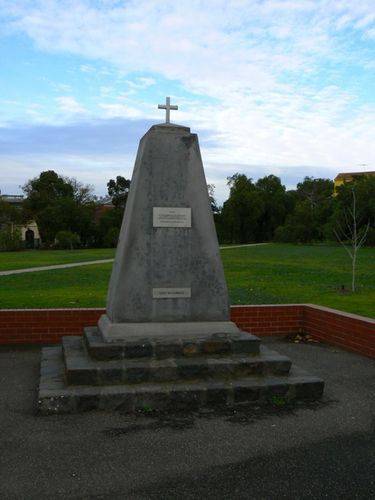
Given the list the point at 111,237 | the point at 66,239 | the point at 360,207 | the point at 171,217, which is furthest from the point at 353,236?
the point at 111,237

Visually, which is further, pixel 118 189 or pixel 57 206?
pixel 118 189

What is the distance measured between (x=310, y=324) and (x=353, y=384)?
2621 mm

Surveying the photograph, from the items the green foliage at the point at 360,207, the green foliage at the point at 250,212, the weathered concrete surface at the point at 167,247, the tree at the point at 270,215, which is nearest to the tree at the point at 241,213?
the green foliage at the point at 250,212

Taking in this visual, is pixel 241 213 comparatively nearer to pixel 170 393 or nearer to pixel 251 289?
pixel 251 289

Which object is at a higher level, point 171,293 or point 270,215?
point 270,215

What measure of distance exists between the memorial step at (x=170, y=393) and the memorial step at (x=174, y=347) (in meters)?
0.42

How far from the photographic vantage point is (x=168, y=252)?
6637mm

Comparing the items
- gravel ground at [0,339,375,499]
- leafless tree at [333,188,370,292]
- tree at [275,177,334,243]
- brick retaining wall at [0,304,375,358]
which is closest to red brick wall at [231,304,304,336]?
brick retaining wall at [0,304,375,358]

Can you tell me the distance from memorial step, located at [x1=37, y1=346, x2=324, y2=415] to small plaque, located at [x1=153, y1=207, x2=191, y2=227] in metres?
1.86

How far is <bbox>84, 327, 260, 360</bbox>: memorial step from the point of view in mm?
6031

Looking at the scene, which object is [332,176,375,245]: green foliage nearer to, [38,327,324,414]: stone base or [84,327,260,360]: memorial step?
[84,327,260,360]: memorial step

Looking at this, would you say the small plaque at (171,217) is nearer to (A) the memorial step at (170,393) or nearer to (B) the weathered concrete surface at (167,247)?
(B) the weathered concrete surface at (167,247)

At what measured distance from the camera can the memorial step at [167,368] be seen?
568 centimetres

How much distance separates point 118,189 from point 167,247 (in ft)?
226
